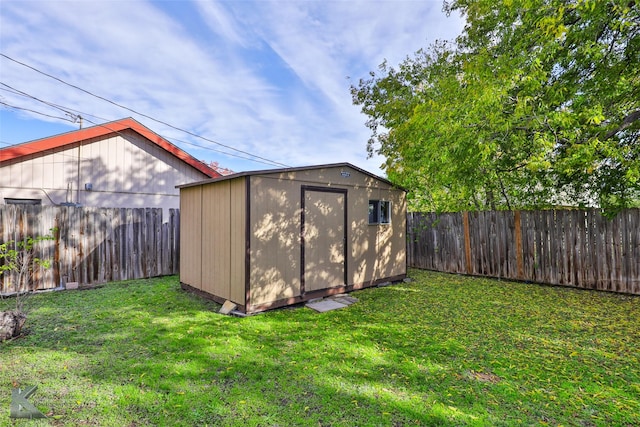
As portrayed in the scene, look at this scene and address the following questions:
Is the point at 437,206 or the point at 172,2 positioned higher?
the point at 172,2

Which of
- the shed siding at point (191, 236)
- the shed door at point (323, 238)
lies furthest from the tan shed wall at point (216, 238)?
the shed door at point (323, 238)

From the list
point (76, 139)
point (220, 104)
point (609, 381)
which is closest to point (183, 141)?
point (220, 104)

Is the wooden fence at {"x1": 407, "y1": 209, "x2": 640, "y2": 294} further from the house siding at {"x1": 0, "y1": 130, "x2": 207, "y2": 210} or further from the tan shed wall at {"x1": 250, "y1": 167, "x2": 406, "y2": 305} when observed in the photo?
the house siding at {"x1": 0, "y1": 130, "x2": 207, "y2": 210}

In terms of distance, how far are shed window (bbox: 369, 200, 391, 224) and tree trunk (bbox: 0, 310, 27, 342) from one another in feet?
19.5

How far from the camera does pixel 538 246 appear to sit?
7012 millimetres

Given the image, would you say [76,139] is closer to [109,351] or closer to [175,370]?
[109,351]

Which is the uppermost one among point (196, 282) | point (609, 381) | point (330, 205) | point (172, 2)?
point (172, 2)

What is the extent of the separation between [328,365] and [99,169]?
868cm

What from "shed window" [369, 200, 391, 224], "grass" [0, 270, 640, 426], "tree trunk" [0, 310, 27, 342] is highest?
"shed window" [369, 200, 391, 224]

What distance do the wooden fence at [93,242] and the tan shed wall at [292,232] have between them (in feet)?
13.2

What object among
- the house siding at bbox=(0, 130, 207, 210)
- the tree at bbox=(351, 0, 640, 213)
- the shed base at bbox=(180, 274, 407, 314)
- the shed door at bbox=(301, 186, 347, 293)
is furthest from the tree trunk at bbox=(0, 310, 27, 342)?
the tree at bbox=(351, 0, 640, 213)

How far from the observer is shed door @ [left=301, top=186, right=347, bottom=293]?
5.60 meters

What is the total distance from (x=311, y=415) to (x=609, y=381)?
2.86 m

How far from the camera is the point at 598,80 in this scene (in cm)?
525
